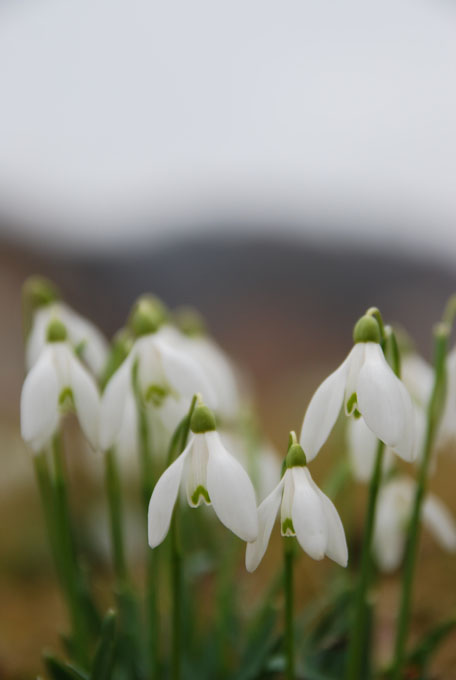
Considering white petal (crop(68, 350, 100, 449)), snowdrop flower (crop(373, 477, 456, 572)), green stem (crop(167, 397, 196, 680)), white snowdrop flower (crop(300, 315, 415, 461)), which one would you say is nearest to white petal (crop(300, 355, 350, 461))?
white snowdrop flower (crop(300, 315, 415, 461))

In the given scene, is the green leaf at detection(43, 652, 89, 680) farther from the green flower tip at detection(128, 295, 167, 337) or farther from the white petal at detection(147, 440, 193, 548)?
the green flower tip at detection(128, 295, 167, 337)

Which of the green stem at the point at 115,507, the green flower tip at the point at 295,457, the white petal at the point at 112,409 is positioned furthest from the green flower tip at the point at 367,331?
the green stem at the point at 115,507

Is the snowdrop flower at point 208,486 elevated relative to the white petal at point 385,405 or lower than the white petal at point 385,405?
lower

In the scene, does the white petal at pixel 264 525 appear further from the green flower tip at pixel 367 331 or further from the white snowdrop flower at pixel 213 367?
the white snowdrop flower at pixel 213 367

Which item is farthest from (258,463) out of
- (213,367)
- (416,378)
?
(416,378)

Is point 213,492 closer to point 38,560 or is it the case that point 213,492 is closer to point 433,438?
point 433,438

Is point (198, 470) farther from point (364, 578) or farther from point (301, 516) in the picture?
point (364, 578)

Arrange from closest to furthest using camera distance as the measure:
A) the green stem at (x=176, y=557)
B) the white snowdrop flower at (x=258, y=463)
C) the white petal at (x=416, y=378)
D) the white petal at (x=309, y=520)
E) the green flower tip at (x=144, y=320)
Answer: the white petal at (x=309, y=520)
the green stem at (x=176, y=557)
the green flower tip at (x=144, y=320)
the white petal at (x=416, y=378)
the white snowdrop flower at (x=258, y=463)
